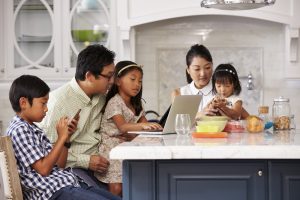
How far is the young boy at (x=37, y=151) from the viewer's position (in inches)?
97.5

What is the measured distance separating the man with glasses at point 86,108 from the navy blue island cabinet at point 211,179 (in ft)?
2.32

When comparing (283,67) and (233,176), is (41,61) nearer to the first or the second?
(283,67)

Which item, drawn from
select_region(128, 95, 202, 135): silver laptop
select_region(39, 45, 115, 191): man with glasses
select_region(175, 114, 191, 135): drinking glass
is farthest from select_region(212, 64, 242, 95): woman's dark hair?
select_region(175, 114, 191, 135): drinking glass

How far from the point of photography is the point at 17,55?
4.99m

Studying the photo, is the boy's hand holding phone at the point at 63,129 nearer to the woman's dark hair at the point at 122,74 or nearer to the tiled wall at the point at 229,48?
the woman's dark hair at the point at 122,74

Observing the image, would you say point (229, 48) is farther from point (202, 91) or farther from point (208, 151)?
point (208, 151)

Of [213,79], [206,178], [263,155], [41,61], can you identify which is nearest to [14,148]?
[206,178]

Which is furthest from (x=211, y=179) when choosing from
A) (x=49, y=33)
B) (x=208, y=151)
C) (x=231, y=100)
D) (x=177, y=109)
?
(x=49, y=33)

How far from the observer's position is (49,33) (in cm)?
497

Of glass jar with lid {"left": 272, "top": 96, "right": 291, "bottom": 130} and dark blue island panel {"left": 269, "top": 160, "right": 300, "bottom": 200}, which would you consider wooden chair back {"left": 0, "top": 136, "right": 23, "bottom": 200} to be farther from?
glass jar with lid {"left": 272, "top": 96, "right": 291, "bottom": 130}

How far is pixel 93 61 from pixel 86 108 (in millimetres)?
243

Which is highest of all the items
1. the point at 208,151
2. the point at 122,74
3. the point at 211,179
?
the point at 122,74

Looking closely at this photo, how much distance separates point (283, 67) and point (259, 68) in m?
0.19

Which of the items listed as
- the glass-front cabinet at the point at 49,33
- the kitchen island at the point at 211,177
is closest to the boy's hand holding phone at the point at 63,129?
the kitchen island at the point at 211,177
